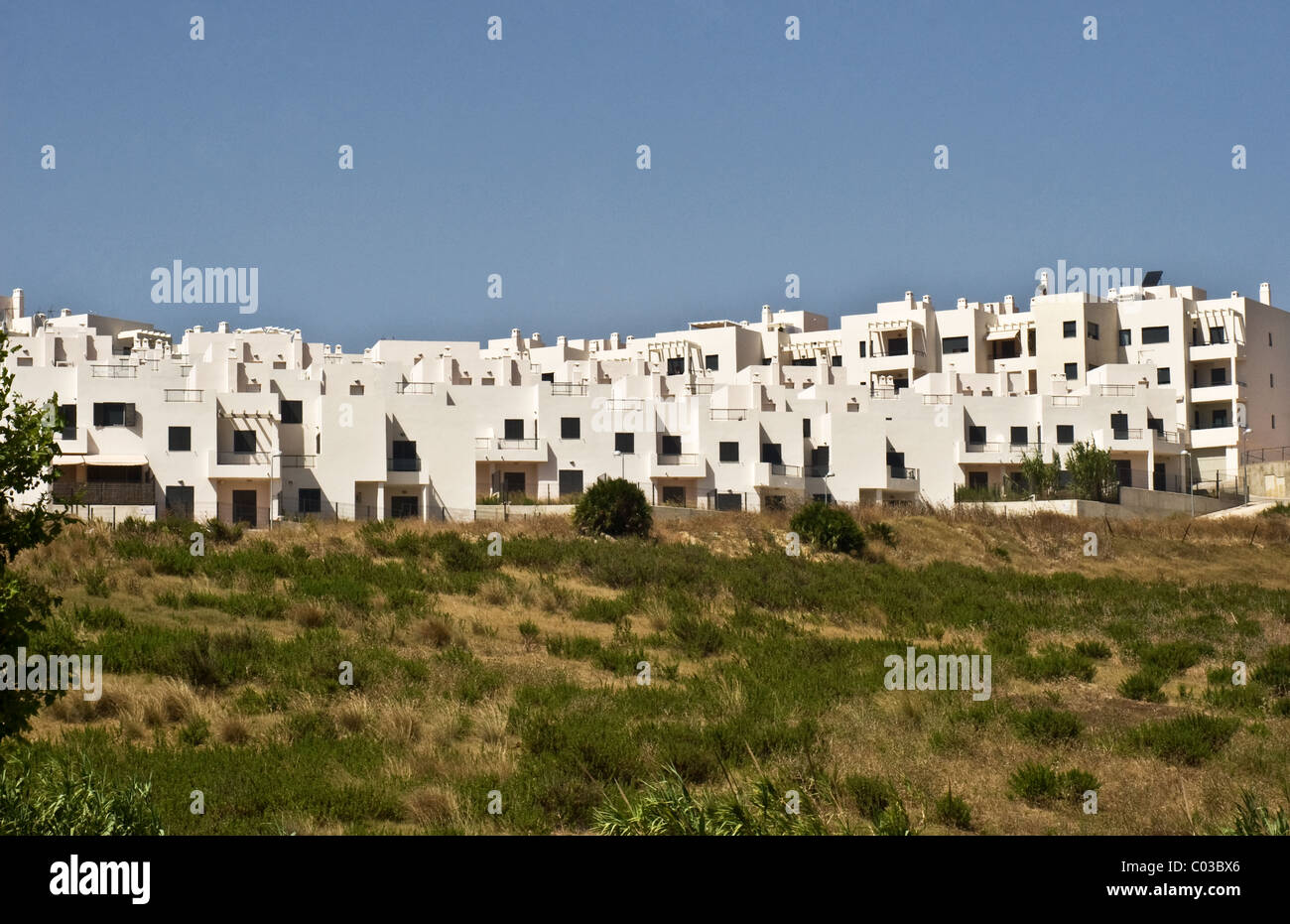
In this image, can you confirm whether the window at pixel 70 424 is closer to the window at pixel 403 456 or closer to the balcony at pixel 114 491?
the balcony at pixel 114 491

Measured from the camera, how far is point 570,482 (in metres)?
68.3

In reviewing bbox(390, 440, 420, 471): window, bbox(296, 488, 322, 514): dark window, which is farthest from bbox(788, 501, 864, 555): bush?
bbox(296, 488, 322, 514): dark window

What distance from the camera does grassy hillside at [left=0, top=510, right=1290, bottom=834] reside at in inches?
704

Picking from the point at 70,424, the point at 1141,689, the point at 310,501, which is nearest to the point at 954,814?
the point at 1141,689

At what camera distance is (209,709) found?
23000mm

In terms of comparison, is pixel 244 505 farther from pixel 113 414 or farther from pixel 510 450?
pixel 510 450

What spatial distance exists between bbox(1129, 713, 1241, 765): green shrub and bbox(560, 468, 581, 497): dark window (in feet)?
154

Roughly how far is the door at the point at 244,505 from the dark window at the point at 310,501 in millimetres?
1949

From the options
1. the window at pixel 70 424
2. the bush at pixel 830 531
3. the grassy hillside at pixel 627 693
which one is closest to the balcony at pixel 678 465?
the bush at pixel 830 531

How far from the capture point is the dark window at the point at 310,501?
6244 cm

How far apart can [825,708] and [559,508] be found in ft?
121

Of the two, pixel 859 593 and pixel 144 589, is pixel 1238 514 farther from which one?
pixel 144 589

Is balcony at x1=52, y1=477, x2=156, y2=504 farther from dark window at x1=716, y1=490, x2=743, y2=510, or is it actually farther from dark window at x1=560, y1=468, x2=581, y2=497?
dark window at x1=716, y1=490, x2=743, y2=510
